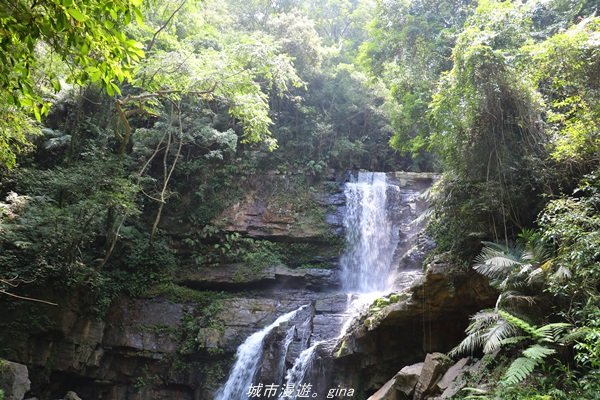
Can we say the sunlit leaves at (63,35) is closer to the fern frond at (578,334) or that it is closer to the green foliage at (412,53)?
the fern frond at (578,334)

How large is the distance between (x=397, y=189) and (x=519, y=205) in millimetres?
7905

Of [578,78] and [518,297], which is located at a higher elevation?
[578,78]

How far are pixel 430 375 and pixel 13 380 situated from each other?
7.85 m

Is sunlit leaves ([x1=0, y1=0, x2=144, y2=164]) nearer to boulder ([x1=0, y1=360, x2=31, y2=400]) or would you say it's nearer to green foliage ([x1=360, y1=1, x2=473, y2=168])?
boulder ([x1=0, y1=360, x2=31, y2=400])

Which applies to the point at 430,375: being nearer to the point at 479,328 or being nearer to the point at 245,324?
the point at 479,328

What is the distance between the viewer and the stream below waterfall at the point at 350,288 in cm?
998

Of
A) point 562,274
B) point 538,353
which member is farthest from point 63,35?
point 562,274

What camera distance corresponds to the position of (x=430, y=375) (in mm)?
6336

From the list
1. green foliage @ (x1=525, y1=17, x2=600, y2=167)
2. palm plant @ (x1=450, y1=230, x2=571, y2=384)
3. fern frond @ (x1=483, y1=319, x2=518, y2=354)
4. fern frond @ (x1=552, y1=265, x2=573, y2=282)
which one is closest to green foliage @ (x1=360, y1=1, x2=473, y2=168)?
green foliage @ (x1=525, y1=17, x2=600, y2=167)

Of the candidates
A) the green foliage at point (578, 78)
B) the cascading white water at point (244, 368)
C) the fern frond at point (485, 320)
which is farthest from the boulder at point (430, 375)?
the cascading white water at point (244, 368)

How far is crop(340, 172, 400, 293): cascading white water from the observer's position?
13758mm

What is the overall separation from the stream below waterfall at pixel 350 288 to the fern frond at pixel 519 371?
5.33 m

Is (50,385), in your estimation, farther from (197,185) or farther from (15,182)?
(197,185)

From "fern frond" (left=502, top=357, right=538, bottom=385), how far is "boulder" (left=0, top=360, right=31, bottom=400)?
855cm
